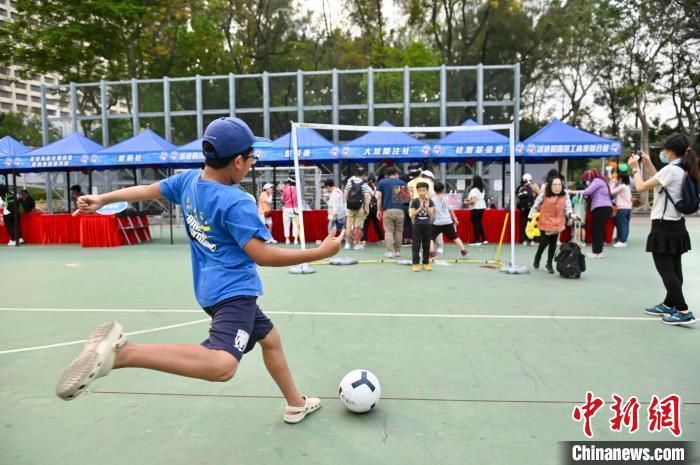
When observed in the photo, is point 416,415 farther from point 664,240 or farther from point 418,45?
point 418,45

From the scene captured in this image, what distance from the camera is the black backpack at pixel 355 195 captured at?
36.9 ft

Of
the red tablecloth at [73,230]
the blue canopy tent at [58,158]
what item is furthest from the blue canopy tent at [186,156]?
the blue canopy tent at [58,158]

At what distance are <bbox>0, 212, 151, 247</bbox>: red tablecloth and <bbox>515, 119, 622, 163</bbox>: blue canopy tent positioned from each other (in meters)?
11.2

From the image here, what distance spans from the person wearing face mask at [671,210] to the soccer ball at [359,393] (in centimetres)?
372

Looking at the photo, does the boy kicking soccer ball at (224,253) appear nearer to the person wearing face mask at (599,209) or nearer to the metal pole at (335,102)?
the person wearing face mask at (599,209)

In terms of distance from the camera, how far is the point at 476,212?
1309 cm

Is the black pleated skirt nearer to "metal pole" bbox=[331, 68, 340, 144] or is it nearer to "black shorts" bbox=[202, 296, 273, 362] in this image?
"black shorts" bbox=[202, 296, 273, 362]

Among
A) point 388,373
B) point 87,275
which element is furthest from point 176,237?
point 388,373

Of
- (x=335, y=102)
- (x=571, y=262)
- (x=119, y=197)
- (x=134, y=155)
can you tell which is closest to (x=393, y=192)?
(x=571, y=262)

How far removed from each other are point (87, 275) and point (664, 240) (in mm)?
8891

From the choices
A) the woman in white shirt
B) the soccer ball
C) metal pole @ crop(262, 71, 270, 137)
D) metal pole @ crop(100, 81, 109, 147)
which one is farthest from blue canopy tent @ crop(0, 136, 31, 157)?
the soccer ball

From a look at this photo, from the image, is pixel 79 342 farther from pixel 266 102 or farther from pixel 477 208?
pixel 266 102

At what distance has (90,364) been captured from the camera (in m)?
1.97

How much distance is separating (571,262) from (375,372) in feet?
17.3
